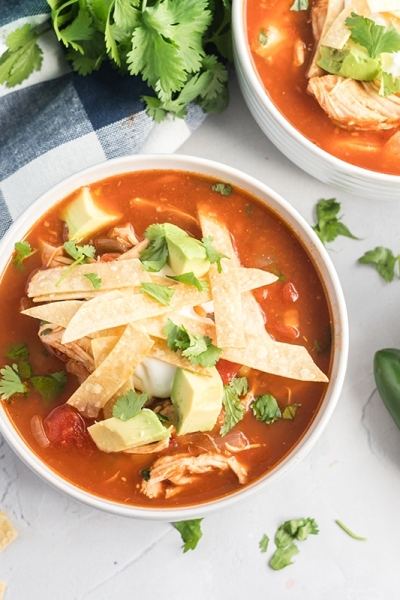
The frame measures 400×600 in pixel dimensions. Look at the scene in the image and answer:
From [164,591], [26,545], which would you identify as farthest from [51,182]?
[164,591]

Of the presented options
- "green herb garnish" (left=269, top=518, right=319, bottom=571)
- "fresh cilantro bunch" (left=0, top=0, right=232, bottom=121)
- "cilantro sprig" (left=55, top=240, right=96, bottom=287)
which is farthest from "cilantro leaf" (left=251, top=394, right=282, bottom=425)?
"fresh cilantro bunch" (left=0, top=0, right=232, bottom=121)

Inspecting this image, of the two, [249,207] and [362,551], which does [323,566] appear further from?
[249,207]

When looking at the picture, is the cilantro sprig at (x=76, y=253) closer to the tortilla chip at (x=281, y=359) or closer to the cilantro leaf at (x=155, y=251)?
the cilantro leaf at (x=155, y=251)

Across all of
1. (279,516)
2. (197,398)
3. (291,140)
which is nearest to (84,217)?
(197,398)

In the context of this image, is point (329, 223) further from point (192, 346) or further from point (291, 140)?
point (192, 346)

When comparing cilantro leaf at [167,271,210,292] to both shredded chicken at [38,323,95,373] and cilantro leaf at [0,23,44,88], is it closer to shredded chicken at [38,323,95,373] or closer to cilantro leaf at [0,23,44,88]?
shredded chicken at [38,323,95,373]
